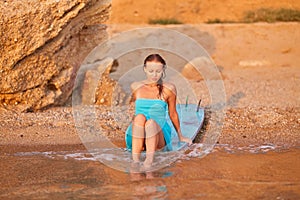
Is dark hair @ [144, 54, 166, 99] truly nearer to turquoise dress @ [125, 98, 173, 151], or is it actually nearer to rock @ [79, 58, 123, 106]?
turquoise dress @ [125, 98, 173, 151]

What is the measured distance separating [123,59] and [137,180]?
609 cm

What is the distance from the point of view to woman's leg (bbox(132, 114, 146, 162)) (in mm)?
5410

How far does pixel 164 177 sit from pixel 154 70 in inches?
37.7

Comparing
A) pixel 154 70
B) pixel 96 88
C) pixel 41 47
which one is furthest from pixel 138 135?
pixel 96 88

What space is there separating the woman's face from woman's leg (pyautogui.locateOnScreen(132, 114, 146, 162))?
1.20 ft

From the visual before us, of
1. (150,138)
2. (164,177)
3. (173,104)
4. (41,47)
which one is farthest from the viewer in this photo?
(41,47)

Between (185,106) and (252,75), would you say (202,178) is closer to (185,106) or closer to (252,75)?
(185,106)

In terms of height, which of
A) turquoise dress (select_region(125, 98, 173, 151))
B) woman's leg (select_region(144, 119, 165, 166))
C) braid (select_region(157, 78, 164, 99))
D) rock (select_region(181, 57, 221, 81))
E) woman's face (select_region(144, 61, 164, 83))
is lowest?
woman's leg (select_region(144, 119, 165, 166))

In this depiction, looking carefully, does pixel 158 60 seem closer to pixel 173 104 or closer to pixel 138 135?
pixel 173 104

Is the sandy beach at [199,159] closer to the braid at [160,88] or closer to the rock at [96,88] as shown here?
the rock at [96,88]

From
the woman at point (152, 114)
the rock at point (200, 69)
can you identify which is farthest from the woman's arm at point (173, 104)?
the rock at point (200, 69)

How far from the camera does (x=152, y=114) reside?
5543 millimetres

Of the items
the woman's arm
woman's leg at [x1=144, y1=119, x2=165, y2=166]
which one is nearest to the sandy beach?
woman's leg at [x1=144, y1=119, x2=165, y2=166]

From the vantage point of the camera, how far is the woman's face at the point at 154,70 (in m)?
5.42
